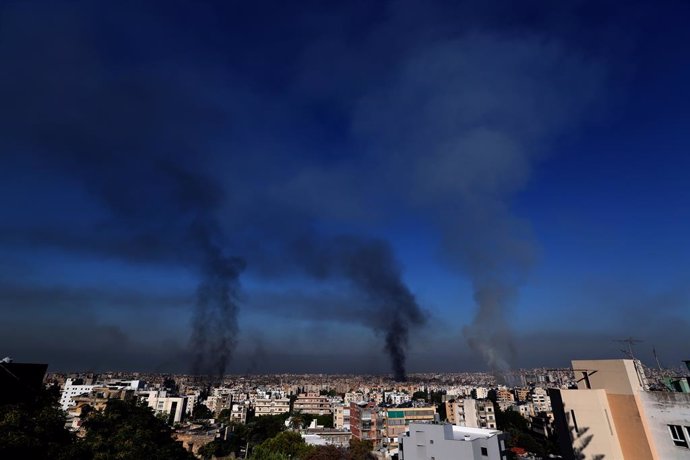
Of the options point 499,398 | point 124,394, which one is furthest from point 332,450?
point 499,398

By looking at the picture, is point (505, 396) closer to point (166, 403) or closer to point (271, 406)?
point (271, 406)

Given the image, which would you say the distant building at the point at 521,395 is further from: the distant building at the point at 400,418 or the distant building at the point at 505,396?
the distant building at the point at 400,418

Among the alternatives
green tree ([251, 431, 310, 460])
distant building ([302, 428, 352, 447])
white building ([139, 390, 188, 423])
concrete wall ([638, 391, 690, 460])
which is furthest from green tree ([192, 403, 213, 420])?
concrete wall ([638, 391, 690, 460])

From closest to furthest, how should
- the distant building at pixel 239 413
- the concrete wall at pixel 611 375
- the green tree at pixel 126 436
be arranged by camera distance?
the concrete wall at pixel 611 375 < the green tree at pixel 126 436 < the distant building at pixel 239 413

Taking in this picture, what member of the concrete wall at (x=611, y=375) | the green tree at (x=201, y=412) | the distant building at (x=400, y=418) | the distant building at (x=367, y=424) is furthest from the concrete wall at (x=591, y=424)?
the green tree at (x=201, y=412)

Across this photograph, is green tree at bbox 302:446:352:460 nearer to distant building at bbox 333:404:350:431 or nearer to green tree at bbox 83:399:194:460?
green tree at bbox 83:399:194:460
